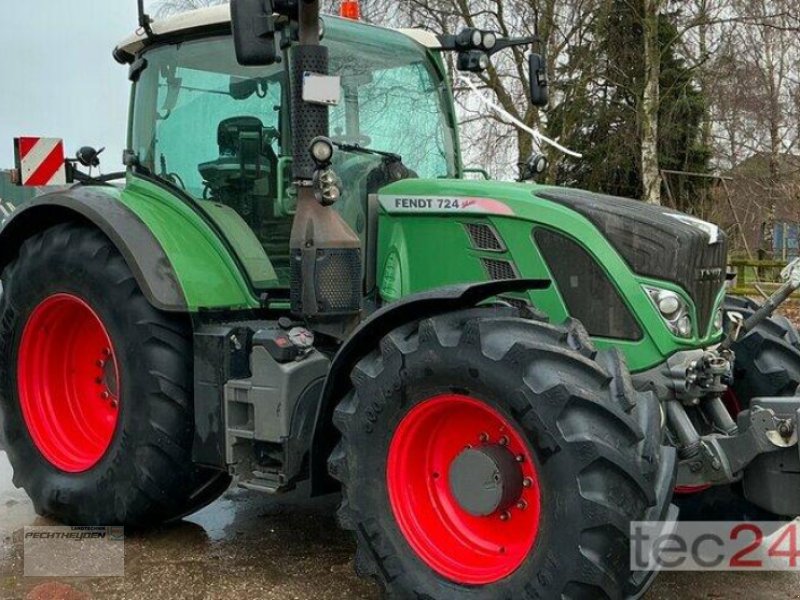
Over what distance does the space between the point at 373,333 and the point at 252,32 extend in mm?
1246

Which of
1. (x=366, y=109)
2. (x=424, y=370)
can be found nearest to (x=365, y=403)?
(x=424, y=370)

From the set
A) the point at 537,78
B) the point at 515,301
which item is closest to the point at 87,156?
the point at 537,78

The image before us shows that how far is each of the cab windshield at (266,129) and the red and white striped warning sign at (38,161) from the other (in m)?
3.92

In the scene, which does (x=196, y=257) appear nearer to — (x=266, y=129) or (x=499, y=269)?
(x=266, y=129)

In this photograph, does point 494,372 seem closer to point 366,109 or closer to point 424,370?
point 424,370

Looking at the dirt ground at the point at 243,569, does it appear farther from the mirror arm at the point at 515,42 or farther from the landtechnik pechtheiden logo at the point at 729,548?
the mirror arm at the point at 515,42

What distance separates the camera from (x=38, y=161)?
8531 mm

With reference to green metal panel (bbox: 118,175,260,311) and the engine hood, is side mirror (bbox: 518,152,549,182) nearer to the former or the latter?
the engine hood

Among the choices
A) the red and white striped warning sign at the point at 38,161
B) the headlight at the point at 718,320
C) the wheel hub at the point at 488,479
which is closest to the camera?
the wheel hub at the point at 488,479

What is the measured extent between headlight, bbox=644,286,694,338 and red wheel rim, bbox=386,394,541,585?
2.74 feet

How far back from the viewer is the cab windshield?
4453 millimetres

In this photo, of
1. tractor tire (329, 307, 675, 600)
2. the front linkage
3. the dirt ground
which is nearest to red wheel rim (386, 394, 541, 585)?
tractor tire (329, 307, 675, 600)

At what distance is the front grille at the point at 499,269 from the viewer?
4062 millimetres

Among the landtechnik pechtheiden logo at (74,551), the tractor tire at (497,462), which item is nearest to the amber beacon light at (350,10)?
the tractor tire at (497,462)
